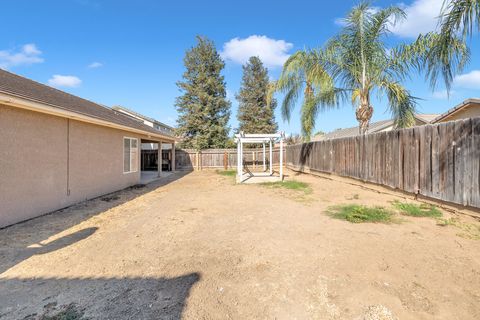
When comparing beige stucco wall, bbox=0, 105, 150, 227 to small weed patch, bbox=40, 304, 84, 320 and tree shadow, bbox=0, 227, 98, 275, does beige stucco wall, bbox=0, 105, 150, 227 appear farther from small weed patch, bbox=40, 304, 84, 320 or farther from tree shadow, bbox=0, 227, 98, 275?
small weed patch, bbox=40, 304, 84, 320

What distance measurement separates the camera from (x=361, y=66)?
8852 millimetres

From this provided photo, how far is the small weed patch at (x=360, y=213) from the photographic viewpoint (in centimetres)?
523

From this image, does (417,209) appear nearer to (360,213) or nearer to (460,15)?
(360,213)

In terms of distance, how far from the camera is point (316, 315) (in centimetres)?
226

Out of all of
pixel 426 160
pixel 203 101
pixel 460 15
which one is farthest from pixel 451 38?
pixel 203 101

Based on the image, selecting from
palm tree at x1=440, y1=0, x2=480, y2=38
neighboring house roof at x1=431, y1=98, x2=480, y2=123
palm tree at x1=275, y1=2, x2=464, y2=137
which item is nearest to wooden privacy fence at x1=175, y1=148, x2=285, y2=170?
palm tree at x1=275, y1=2, x2=464, y2=137

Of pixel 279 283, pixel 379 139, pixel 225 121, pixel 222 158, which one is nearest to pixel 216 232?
pixel 279 283

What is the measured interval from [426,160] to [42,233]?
27.9ft

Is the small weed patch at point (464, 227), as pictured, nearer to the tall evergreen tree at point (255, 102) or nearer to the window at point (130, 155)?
the window at point (130, 155)

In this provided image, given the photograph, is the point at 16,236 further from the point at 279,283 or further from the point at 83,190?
the point at 279,283

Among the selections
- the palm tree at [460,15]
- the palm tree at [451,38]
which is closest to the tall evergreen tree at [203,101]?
the palm tree at [451,38]

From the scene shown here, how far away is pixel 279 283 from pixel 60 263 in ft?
9.90

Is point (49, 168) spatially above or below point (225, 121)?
below

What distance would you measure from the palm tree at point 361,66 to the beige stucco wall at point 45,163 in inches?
291
